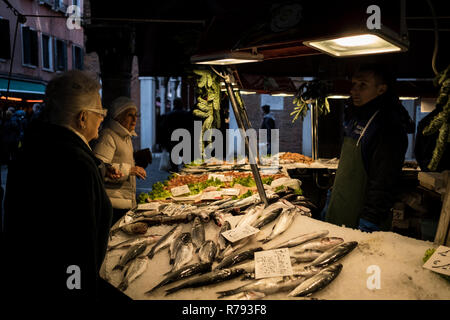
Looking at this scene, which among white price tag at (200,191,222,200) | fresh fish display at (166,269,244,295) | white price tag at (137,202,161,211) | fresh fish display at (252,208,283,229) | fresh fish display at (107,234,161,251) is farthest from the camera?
white price tag at (200,191,222,200)

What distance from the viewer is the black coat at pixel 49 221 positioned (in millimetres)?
1601

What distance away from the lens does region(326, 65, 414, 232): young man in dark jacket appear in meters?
2.87

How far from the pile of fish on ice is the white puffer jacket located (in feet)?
3.75

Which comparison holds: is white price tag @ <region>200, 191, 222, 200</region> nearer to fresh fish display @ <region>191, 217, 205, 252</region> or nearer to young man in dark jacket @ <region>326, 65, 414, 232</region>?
fresh fish display @ <region>191, 217, 205, 252</region>

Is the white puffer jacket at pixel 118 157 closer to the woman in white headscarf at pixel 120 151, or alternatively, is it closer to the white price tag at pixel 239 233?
the woman in white headscarf at pixel 120 151

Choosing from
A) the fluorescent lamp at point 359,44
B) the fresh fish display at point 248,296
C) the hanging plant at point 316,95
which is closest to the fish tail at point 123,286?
the fresh fish display at point 248,296

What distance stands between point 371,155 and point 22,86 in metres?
20.2

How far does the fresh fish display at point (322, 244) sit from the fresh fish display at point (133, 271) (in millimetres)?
893

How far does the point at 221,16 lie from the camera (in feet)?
8.06

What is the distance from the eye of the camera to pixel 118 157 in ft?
13.4

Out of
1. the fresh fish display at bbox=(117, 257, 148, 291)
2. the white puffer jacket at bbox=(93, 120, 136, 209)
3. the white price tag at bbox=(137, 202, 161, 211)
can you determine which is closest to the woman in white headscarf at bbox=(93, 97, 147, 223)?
the white puffer jacket at bbox=(93, 120, 136, 209)

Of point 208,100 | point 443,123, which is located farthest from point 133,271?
point 208,100

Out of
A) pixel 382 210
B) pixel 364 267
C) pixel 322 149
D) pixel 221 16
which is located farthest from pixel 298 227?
pixel 322 149
